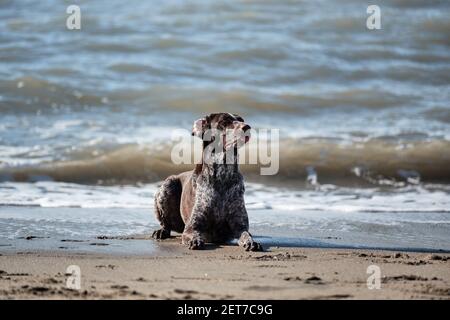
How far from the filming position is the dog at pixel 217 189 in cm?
728

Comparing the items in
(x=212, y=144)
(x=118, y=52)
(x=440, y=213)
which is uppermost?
(x=118, y=52)

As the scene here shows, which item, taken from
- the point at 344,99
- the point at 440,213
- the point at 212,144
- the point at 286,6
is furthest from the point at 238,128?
the point at 286,6

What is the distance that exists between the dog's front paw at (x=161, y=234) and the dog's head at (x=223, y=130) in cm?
102

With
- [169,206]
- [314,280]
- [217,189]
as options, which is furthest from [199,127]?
[314,280]

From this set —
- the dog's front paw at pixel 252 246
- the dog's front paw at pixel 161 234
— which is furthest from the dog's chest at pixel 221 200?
the dog's front paw at pixel 161 234

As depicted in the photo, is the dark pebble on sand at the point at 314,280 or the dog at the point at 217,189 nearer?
the dark pebble on sand at the point at 314,280

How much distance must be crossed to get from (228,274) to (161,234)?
81.7 inches

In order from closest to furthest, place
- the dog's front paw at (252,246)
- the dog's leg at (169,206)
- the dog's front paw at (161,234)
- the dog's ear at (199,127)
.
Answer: the dog's front paw at (252,246), the dog's ear at (199,127), the dog's front paw at (161,234), the dog's leg at (169,206)

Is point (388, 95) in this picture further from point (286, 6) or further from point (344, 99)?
point (286, 6)

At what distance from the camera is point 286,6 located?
22656mm

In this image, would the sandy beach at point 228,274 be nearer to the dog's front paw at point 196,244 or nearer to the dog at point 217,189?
the dog's front paw at point 196,244

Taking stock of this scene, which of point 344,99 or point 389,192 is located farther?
point 344,99

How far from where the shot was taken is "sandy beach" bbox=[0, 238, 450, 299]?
206 inches
